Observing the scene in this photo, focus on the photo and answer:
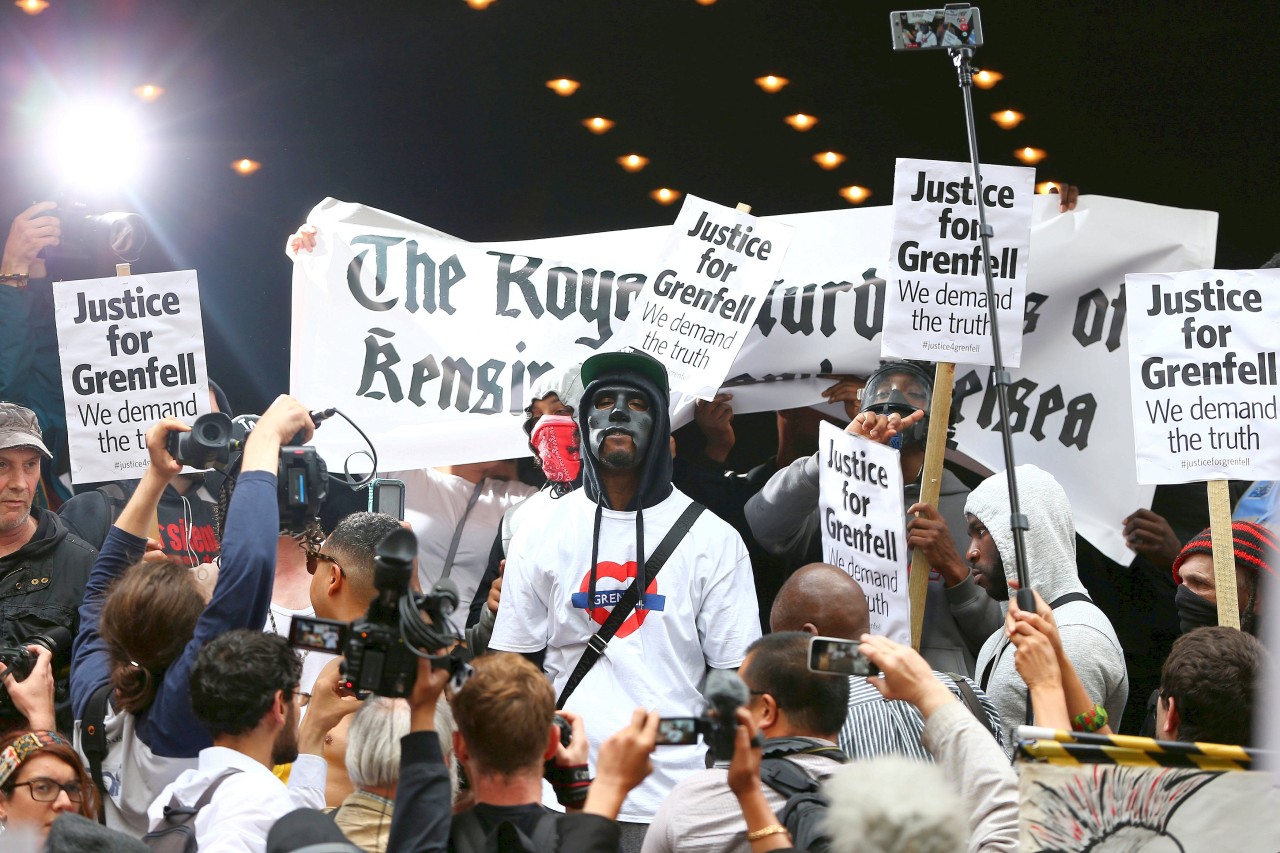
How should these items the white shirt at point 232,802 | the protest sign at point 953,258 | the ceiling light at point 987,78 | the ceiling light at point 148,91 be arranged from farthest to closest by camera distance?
the ceiling light at point 148,91 < the ceiling light at point 987,78 < the protest sign at point 953,258 < the white shirt at point 232,802

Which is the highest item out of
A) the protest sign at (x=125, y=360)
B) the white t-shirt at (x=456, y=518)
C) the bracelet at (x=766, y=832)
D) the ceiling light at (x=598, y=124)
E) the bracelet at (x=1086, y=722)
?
the ceiling light at (x=598, y=124)

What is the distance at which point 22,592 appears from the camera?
17.4 feet

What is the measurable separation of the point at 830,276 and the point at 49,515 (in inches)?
130

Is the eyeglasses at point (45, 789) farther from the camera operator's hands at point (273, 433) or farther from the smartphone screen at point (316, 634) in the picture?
the smartphone screen at point (316, 634)

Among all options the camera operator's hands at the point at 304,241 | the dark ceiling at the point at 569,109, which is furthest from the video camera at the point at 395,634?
the dark ceiling at the point at 569,109

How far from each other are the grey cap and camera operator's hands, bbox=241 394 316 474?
6.39 ft

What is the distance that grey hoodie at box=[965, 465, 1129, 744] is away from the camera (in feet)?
15.2

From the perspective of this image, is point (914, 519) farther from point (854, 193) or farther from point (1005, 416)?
point (854, 193)

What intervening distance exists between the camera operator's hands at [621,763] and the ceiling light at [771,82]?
256 inches

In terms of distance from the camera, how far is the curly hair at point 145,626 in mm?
3729

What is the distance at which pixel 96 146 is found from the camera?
Result: 8.79 m

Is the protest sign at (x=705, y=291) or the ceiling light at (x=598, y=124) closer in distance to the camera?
the protest sign at (x=705, y=291)

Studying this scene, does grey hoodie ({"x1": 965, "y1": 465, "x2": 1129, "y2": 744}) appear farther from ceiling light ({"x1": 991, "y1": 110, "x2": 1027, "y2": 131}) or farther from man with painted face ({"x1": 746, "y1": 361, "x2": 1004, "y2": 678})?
ceiling light ({"x1": 991, "y1": 110, "x2": 1027, "y2": 131})

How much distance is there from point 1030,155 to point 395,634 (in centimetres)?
665
